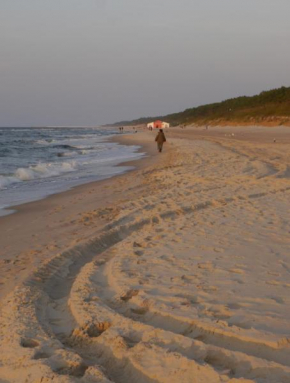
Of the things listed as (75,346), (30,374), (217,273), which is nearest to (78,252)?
(217,273)

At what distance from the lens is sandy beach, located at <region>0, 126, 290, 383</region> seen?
2795mm

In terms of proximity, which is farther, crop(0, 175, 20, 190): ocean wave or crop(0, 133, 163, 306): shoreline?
crop(0, 175, 20, 190): ocean wave

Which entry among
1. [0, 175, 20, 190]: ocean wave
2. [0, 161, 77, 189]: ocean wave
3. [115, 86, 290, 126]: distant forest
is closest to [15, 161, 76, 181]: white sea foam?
[0, 161, 77, 189]: ocean wave

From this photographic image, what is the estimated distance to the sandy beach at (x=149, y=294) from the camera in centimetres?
279

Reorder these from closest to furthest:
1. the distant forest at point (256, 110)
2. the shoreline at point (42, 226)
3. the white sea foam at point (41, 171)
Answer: the shoreline at point (42, 226), the white sea foam at point (41, 171), the distant forest at point (256, 110)

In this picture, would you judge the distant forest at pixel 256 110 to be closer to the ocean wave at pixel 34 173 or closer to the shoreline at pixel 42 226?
the ocean wave at pixel 34 173

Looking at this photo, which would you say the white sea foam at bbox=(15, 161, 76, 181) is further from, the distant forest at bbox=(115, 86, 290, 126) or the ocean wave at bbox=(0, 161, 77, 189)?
the distant forest at bbox=(115, 86, 290, 126)

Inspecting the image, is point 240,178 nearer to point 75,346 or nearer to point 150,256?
point 150,256

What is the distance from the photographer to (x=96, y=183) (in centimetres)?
1292

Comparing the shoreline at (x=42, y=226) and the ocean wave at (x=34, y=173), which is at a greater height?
the shoreline at (x=42, y=226)

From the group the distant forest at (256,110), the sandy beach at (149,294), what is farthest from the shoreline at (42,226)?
the distant forest at (256,110)

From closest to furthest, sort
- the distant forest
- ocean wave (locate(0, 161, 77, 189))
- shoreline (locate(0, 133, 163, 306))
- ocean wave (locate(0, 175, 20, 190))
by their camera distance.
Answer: shoreline (locate(0, 133, 163, 306)), ocean wave (locate(0, 175, 20, 190)), ocean wave (locate(0, 161, 77, 189)), the distant forest

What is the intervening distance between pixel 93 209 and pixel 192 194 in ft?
7.24

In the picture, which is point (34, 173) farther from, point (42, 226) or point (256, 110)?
point (256, 110)
